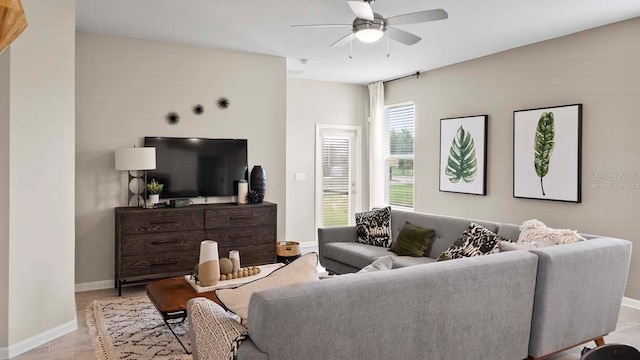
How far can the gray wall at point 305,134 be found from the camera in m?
6.97

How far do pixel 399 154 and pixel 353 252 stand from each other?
9.82 ft

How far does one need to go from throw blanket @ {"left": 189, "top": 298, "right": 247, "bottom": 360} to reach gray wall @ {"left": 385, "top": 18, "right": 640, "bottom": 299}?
3913 millimetres

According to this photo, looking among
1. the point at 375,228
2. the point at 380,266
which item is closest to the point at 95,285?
the point at 375,228

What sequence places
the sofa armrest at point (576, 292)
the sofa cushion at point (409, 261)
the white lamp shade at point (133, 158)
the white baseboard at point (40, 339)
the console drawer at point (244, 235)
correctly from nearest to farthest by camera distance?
1. the sofa armrest at point (576, 292)
2. the white baseboard at point (40, 339)
3. the sofa cushion at point (409, 261)
4. the white lamp shade at point (133, 158)
5. the console drawer at point (244, 235)

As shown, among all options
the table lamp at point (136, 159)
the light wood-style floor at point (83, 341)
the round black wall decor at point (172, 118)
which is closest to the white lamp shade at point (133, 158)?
the table lamp at point (136, 159)

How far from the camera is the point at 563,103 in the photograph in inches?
185

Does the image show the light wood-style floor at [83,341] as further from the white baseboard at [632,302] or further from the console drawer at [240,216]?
the console drawer at [240,216]

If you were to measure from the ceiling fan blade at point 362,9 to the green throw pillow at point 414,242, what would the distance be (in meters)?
2.06

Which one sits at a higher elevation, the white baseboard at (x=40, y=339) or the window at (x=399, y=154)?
the window at (x=399, y=154)

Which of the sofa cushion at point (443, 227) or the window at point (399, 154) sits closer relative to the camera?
the sofa cushion at point (443, 227)

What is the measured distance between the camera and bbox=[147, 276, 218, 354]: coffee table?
2822mm

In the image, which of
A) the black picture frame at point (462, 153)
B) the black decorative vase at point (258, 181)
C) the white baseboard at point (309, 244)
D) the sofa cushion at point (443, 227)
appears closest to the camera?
the sofa cushion at point (443, 227)

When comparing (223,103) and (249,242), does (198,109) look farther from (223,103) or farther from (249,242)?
(249,242)

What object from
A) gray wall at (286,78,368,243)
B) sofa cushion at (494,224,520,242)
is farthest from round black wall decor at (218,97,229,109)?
sofa cushion at (494,224,520,242)
